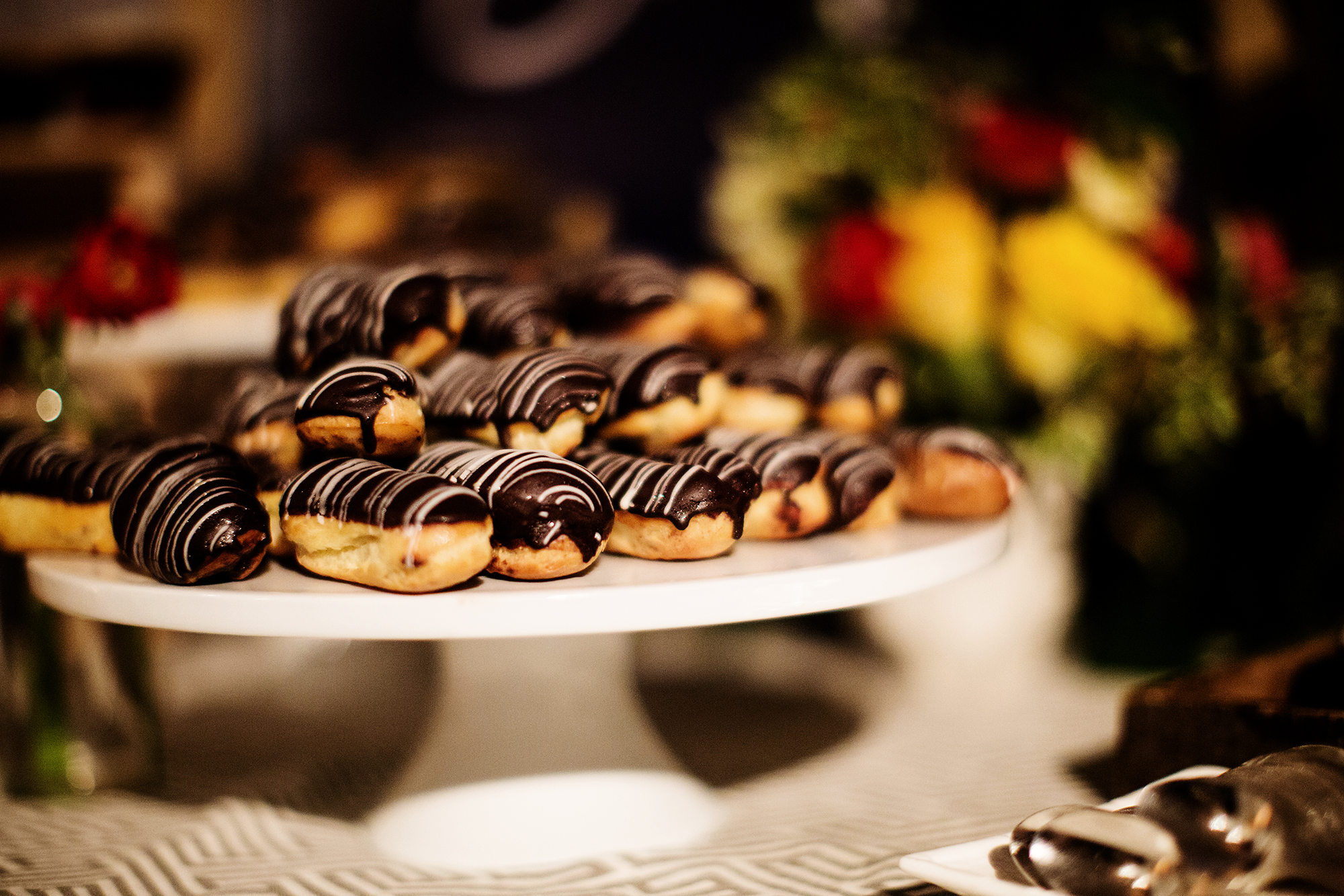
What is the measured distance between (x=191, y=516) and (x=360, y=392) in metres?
0.19

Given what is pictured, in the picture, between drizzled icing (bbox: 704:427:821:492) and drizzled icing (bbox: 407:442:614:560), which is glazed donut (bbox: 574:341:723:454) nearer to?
drizzled icing (bbox: 704:427:821:492)

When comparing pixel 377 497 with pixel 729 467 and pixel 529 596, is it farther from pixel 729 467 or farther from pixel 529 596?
pixel 729 467

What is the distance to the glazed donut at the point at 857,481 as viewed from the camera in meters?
1.22

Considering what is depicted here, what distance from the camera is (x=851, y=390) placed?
141cm

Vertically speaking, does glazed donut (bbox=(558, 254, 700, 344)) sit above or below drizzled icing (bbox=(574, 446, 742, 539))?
above

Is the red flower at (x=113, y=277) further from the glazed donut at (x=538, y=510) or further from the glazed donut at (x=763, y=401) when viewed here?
the glazed donut at (x=763, y=401)

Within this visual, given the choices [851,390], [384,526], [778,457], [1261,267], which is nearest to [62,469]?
[384,526]

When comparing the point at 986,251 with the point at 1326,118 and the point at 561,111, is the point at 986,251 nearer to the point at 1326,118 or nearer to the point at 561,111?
the point at 1326,118

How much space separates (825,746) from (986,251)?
2.88ft

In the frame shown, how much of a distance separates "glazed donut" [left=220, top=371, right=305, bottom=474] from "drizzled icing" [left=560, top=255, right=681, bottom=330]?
1.27 ft

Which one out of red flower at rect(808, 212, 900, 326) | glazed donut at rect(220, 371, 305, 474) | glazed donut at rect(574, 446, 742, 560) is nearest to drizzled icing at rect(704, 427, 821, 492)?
glazed donut at rect(574, 446, 742, 560)

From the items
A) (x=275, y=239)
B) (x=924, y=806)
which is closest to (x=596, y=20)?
(x=275, y=239)

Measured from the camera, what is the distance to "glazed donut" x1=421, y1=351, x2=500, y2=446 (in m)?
1.13

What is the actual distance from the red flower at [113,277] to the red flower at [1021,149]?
1.31m
